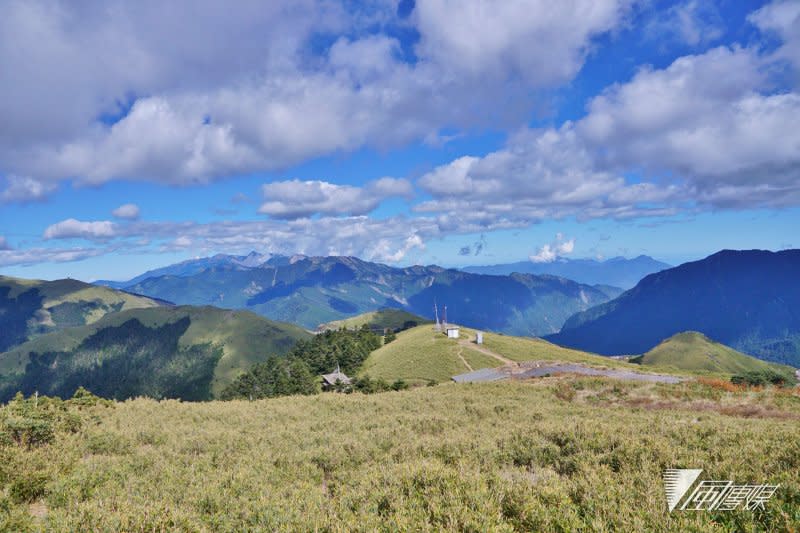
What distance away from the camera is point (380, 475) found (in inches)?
408

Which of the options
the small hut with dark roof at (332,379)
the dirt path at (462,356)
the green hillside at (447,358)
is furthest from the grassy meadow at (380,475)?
the small hut with dark roof at (332,379)

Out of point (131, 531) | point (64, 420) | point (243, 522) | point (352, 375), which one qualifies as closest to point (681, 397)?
point (243, 522)

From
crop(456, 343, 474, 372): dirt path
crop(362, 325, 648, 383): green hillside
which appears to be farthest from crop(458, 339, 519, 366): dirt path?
crop(456, 343, 474, 372): dirt path

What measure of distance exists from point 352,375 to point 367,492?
368 feet

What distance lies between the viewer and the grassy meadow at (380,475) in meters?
7.58

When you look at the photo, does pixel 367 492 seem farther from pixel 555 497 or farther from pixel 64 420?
pixel 64 420

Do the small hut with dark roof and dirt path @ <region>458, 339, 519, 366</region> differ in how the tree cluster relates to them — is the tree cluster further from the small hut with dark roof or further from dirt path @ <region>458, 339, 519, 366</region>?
dirt path @ <region>458, 339, 519, 366</region>

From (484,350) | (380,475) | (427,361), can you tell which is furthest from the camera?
(484,350)

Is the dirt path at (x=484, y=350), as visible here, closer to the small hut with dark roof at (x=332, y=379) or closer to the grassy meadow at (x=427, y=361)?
the grassy meadow at (x=427, y=361)

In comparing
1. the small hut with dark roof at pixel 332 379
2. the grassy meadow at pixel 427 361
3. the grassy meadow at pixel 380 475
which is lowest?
the small hut with dark roof at pixel 332 379

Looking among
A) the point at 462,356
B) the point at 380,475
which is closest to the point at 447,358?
the point at 462,356

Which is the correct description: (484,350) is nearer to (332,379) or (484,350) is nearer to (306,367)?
(332,379)

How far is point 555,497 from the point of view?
8211 millimetres

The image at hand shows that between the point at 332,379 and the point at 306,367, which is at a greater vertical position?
the point at 306,367
